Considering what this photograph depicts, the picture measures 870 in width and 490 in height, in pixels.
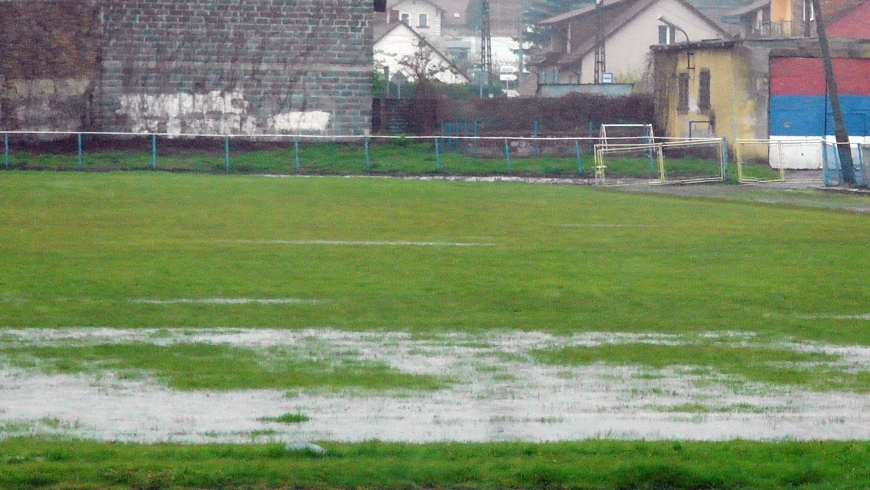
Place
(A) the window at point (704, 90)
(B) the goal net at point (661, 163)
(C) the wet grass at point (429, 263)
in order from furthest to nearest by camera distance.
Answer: (A) the window at point (704, 90) < (B) the goal net at point (661, 163) < (C) the wet grass at point (429, 263)

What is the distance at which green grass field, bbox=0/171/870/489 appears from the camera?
21.6ft

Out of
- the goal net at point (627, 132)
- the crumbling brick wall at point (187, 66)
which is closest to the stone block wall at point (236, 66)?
the crumbling brick wall at point (187, 66)

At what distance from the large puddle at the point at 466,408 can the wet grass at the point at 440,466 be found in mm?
405

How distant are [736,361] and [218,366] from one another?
4.10m

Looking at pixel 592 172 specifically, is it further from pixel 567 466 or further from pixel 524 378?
pixel 567 466

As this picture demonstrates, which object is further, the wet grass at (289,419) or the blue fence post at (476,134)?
the blue fence post at (476,134)

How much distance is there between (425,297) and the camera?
555 inches

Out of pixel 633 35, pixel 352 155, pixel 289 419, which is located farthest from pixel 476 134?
pixel 633 35

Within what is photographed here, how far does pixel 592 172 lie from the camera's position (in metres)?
41.9

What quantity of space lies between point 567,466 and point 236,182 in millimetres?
28935

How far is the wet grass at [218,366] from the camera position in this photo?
9.25m

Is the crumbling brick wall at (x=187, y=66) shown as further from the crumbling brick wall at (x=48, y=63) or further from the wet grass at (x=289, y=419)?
the wet grass at (x=289, y=419)

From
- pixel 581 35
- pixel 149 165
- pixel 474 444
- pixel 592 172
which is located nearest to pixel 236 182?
pixel 149 165

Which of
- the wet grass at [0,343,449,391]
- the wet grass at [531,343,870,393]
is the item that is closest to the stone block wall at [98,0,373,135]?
the wet grass at [0,343,449,391]
